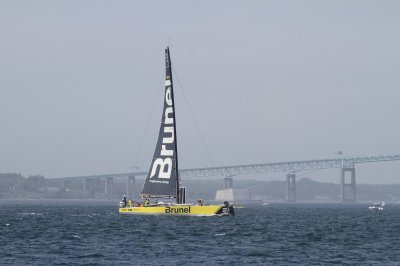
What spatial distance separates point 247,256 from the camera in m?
42.0

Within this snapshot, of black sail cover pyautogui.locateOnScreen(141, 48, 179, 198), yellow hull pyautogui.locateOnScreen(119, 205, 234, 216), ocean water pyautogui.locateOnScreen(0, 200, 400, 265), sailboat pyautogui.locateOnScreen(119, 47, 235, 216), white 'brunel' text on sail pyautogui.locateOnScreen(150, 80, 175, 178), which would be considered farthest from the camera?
white 'brunel' text on sail pyautogui.locateOnScreen(150, 80, 175, 178)

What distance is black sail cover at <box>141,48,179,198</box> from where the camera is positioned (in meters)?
74.1

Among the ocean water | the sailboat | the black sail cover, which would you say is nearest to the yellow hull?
the sailboat

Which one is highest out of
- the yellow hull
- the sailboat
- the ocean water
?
the sailboat

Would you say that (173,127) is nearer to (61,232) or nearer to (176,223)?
(176,223)

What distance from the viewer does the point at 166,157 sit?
245 ft

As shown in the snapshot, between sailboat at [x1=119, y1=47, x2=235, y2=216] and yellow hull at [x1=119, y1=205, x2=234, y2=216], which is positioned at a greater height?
sailboat at [x1=119, y1=47, x2=235, y2=216]

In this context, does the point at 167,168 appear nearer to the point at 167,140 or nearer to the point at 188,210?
the point at 167,140

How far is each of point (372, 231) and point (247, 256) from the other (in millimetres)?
25180

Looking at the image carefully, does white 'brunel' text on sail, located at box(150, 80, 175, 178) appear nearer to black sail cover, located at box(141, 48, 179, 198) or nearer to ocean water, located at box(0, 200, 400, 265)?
black sail cover, located at box(141, 48, 179, 198)

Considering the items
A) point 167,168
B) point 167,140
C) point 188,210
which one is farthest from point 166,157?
point 188,210

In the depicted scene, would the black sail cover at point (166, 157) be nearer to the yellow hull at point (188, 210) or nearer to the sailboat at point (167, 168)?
the sailboat at point (167, 168)

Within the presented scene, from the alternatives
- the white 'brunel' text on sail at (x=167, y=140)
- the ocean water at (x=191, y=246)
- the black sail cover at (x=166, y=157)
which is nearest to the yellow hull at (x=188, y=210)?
the black sail cover at (x=166, y=157)

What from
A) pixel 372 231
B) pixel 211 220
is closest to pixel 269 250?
Answer: pixel 372 231
